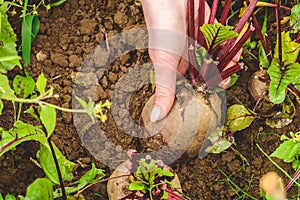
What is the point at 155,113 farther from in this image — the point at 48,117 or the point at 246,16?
the point at 48,117

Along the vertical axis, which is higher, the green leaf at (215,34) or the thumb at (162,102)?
the green leaf at (215,34)

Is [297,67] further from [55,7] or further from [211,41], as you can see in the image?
[55,7]

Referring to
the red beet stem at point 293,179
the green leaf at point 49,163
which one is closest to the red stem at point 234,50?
the red beet stem at point 293,179

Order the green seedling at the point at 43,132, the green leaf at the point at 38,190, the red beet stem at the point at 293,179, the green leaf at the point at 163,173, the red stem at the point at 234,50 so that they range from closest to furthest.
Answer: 1. the green seedling at the point at 43,132
2. the green leaf at the point at 38,190
3. the green leaf at the point at 163,173
4. the red stem at the point at 234,50
5. the red beet stem at the point at 293,179

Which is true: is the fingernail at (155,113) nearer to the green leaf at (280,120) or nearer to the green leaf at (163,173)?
the green leaf at (163,173)

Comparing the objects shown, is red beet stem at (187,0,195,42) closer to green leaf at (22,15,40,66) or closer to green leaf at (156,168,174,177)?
green leaf at (156,168,174,177)
